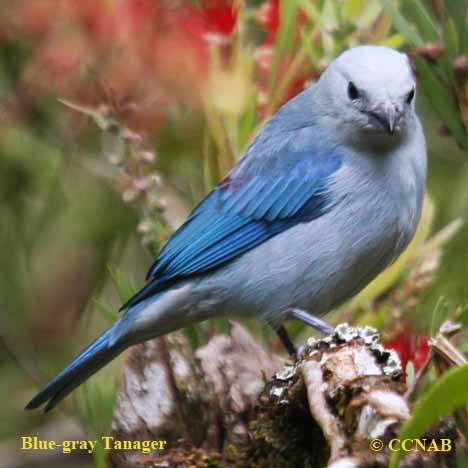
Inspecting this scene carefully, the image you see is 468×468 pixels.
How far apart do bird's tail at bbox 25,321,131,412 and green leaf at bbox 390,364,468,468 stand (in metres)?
1.36

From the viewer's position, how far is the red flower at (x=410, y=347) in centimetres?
218

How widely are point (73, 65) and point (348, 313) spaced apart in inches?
37.0

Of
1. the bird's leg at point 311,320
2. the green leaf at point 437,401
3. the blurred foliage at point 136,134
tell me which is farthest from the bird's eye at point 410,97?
the green leaf at point 437,401

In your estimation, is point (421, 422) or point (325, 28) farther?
point (325, 28)

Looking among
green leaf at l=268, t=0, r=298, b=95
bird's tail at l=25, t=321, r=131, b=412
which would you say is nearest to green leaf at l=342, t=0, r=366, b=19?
green leaf at l=268, t=0, r=298, b=95

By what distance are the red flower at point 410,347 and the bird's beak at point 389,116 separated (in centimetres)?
74

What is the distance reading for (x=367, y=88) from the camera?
294cm

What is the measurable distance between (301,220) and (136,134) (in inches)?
34.0

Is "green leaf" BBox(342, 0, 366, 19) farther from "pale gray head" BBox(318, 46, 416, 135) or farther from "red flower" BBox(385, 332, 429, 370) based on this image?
"red flower" BBox(385, 332, 429, 370)

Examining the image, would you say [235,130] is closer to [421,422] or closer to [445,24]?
[445,24]

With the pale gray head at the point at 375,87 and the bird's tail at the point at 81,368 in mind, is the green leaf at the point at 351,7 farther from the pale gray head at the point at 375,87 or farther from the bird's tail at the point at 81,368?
the bird's tail at the point at 81,368

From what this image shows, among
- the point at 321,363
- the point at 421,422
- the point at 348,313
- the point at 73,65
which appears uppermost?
the point at 73,65

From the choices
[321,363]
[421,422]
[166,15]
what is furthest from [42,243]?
[421,422]

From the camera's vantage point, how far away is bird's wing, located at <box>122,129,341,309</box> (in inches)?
126
